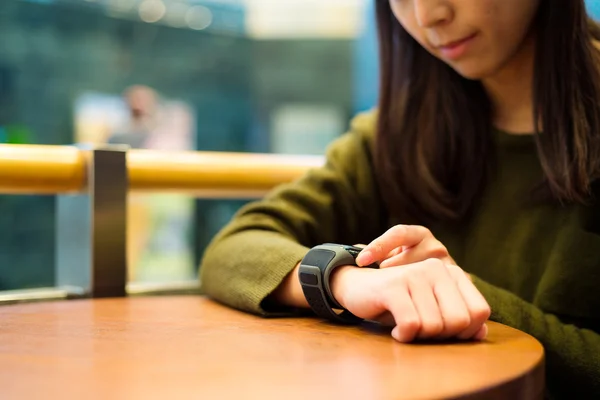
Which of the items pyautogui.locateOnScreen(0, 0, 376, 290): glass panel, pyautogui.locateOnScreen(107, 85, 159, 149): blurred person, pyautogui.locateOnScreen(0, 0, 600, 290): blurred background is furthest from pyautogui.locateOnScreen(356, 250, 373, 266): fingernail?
pyautogui.locateOnScreen(107, 85, 159, 149): blurred person

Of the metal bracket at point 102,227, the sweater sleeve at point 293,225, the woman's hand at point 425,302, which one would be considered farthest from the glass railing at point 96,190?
the woman's hand at point 425,302

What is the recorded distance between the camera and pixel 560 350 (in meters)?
0.78

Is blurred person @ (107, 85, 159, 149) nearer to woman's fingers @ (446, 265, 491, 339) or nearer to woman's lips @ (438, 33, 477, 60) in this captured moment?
woman's lips @ (438, 33, 477, 60)

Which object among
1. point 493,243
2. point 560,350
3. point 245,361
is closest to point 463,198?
point 493,243

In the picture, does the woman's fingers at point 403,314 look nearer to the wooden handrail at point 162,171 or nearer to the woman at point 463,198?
the woman at point 463,198

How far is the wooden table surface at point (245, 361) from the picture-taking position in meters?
0.47

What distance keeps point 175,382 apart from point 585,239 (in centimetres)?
64

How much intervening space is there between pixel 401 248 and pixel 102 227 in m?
0.53

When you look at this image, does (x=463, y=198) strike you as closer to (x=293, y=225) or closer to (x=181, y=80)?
(x=293, y=225)

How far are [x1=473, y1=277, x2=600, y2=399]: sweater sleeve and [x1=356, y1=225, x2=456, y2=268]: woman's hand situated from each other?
0.07 metres

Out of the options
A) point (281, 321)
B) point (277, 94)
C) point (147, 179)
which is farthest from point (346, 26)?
point (281, 321)

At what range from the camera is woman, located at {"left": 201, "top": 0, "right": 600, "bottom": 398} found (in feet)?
2.49

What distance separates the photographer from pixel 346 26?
6.50m

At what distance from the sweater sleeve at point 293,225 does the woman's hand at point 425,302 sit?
0.19 metres
